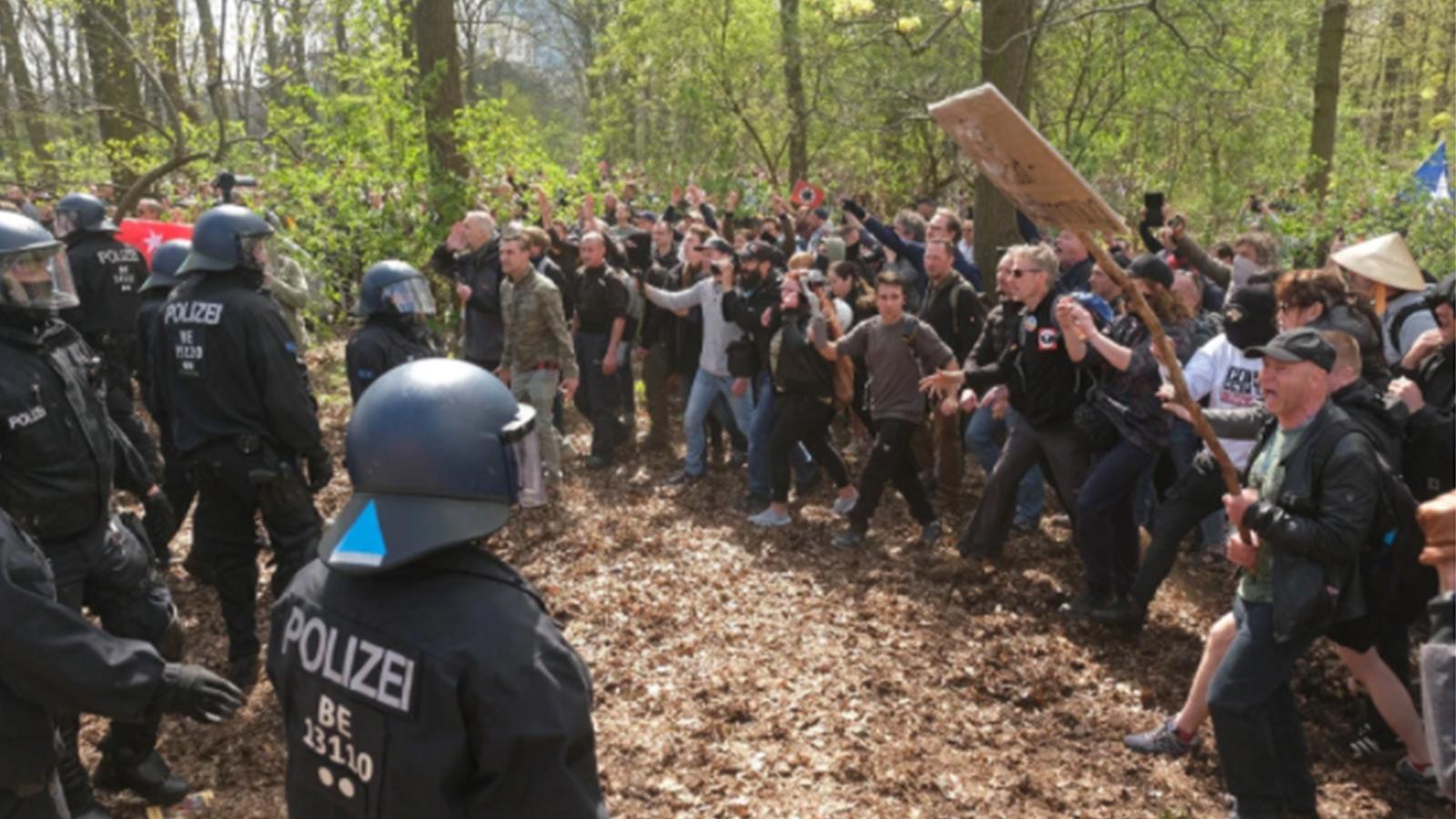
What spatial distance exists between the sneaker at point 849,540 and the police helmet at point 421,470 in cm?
537

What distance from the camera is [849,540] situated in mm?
7355

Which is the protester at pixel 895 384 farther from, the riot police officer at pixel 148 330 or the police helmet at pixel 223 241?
the riot police officer at pixel 148 330

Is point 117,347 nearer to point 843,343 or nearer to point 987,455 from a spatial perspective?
point 843,343

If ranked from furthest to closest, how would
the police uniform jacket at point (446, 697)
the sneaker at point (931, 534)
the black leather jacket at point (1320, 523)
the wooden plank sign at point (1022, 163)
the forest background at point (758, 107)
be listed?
the forest background at point (758, 107), the sneaker at point (931, 534), the wooden plank sign at point (1022, 163), the black leather jacket at point (1320, 523), the police uniform jacket at point (446, 697)

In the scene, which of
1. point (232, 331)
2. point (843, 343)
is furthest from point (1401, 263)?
point (232, 331)

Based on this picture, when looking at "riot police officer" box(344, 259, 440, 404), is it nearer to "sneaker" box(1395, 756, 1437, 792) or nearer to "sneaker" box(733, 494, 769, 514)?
"sneaker" box(733, 494, 769, 514)

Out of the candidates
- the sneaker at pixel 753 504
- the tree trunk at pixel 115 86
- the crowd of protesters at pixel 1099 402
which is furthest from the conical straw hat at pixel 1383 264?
the tree trunk at pixel 115 86

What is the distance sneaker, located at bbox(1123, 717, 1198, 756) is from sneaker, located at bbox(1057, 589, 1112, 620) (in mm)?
1257

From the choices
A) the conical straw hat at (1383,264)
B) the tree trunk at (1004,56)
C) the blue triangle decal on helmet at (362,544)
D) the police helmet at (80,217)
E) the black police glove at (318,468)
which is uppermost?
the tree trunk at (1004,56)

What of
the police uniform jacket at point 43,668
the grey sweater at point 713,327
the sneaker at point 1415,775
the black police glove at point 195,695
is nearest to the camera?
the police uniform jacket at point 43,668

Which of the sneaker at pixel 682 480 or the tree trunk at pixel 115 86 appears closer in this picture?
the sneaker at pixel 682 480

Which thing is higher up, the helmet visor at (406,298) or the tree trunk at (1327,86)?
the tree trunk at (1327,86)

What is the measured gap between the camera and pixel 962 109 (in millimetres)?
3936

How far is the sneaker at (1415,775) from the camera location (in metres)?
4.37
